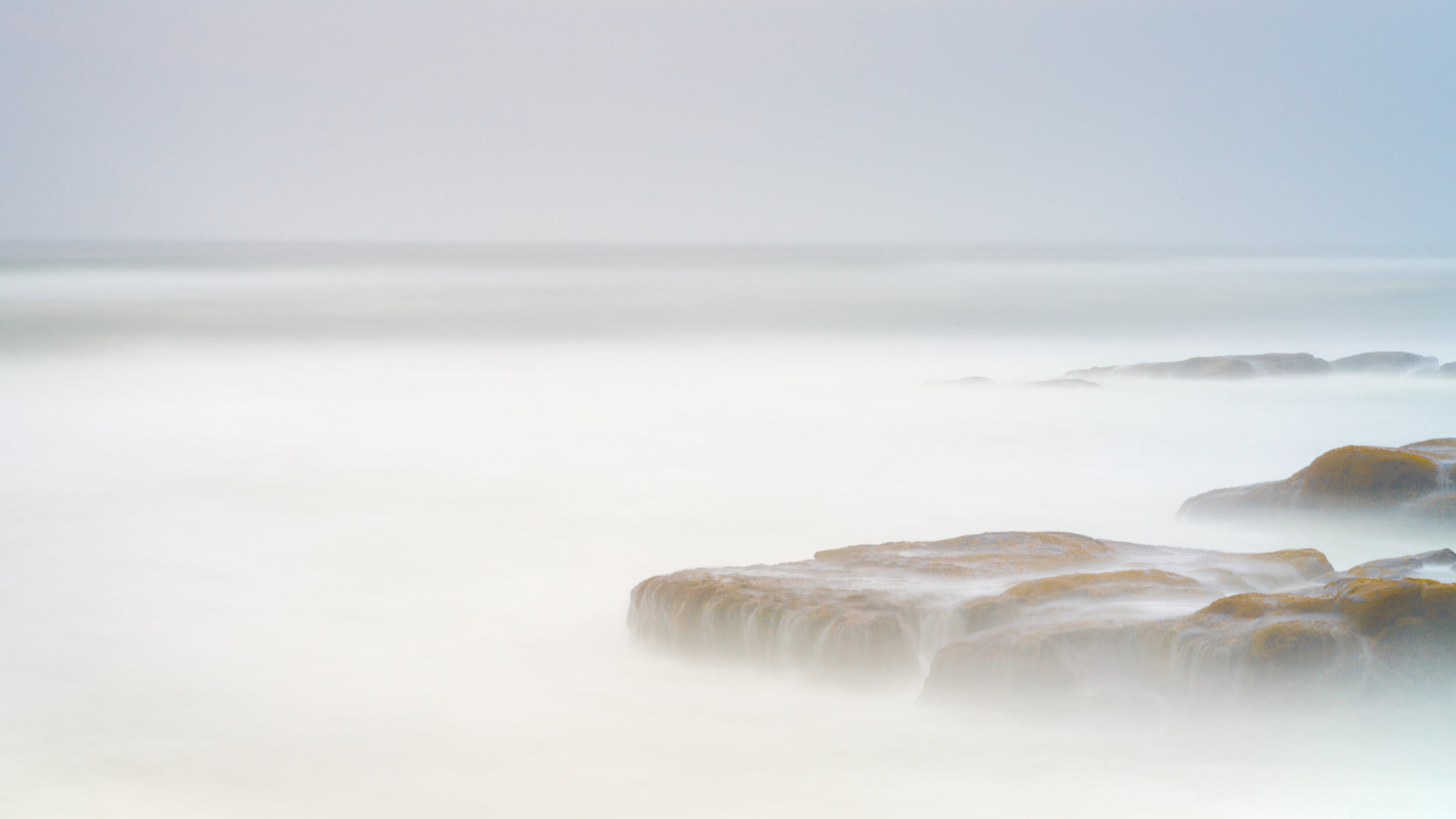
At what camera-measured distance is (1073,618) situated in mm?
4621

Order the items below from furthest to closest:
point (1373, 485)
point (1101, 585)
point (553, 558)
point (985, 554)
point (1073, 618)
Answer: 1. point (553, 558)
2. point (1373, 485)
3. point (985, 554)
4. point (1101, 585)
5. point (1073, 618)

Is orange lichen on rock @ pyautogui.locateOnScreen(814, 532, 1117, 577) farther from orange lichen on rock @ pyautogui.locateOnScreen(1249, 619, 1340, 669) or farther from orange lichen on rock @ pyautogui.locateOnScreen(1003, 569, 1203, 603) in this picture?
orange lichen on rock @ pyautogui.locateOnScreen(1249, 619, 1340, 669)

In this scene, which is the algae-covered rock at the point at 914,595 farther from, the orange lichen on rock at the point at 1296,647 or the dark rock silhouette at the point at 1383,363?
the dark rock silhouette at the point at 1383,363

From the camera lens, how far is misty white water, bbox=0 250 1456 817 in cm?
429

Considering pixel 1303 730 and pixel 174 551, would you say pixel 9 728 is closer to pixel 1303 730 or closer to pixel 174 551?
pixel 174 551

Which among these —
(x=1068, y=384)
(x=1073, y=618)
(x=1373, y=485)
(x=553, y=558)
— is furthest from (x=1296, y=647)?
(x=1068, y=384)

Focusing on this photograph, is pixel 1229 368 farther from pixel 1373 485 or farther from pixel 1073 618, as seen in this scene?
pixel 1073 618

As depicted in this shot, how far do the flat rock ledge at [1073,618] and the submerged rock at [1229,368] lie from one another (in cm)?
997

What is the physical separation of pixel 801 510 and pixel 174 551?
3.98 m

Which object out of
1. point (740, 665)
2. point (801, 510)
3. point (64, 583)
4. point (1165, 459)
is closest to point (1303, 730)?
point (740, 665)

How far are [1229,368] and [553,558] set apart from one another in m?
10.1

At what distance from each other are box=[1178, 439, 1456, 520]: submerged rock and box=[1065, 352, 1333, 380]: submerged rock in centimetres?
792

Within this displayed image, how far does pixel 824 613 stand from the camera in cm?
486

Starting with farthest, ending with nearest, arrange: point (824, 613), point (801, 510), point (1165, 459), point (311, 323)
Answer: point (311, 323)
point (1165, 459)
point (801, 510)
point (824, 613)
